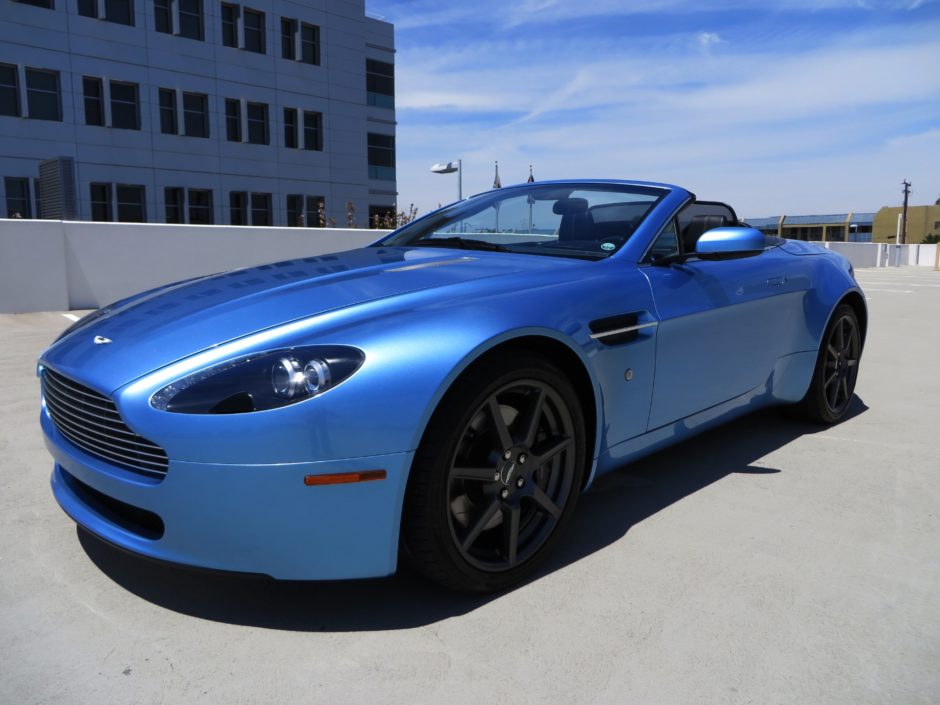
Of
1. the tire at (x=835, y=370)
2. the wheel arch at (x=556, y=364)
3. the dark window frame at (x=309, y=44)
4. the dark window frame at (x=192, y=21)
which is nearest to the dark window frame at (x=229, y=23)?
the dark window frame at (x=192, y=21)

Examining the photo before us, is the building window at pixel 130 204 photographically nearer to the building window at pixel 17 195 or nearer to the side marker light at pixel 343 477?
the building window at pixel 17 195

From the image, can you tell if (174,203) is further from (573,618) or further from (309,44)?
(573,618)

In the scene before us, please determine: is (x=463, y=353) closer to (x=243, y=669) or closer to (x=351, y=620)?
(x=351, y=620)

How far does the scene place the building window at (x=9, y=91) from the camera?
75.8 feet

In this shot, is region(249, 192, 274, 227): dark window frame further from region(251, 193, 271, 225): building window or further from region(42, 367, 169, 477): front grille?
region(42, 367, 169, 477): front grille

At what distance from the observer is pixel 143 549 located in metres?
2.01

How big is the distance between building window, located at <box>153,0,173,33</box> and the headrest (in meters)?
27.3

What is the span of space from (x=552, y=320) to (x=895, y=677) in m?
1.32

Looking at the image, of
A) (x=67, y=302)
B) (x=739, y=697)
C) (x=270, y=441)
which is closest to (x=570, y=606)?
(x=739, y=697)

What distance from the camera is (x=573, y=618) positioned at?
85.7 inches

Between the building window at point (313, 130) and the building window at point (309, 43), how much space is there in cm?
207

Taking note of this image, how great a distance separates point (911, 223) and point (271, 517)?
9378 centimetres

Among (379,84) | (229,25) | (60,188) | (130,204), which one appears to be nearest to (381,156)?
(379,84)

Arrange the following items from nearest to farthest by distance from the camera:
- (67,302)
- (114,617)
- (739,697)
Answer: (739,697) < (114,617) < (67,302)
